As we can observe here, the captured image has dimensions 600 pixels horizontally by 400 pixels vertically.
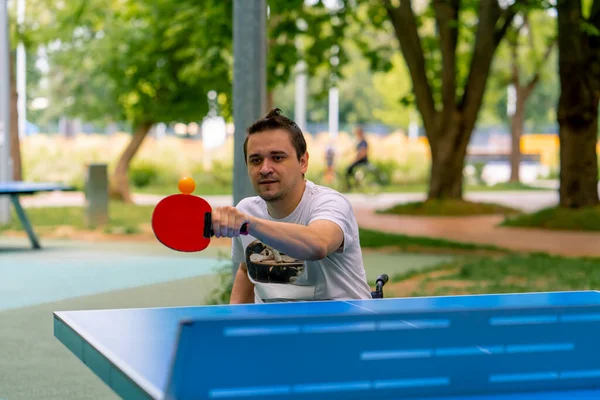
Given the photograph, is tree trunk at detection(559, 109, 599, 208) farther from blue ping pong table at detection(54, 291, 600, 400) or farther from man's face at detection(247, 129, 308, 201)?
blue ping pong table at detection(54, 291, 600, 400)

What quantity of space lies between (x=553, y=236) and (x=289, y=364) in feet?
47.3

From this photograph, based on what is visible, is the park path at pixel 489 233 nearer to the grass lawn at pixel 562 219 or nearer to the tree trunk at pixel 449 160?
the grass lawn at pixel 562 219

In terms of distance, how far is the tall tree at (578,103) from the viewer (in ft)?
57.3

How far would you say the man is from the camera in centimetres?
400

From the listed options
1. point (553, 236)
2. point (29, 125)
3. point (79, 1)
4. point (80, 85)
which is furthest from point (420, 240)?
point (29, 125)

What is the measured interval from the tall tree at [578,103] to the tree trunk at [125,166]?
9323 millimetres

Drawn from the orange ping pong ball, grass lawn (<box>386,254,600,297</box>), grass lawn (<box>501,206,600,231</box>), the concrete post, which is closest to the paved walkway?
A: grass lawn (<box>501,206,600,231</box>)

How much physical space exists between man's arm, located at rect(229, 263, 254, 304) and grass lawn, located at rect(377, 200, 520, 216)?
1608cm

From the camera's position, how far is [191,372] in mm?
2361

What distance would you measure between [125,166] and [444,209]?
23.4 feet

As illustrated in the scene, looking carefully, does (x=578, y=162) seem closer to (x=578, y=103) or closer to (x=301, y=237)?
(x=578, y=103)

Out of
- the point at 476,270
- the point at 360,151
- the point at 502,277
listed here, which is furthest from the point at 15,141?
the point at 502,277

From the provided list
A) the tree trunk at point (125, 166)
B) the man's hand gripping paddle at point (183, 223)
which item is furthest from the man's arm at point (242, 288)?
the tree trunk at point (125, 166)

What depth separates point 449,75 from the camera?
20141mm
